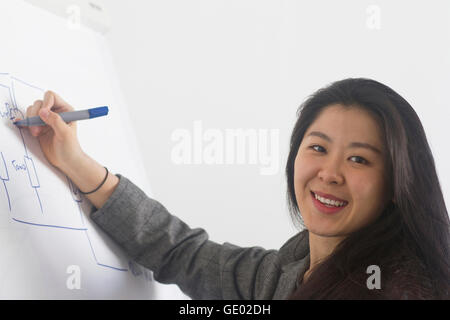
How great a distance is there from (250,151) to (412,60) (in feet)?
2.08

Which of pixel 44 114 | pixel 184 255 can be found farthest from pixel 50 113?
pixel 184 255

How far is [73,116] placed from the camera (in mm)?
848

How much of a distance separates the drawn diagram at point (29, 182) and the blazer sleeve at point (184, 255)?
0.25 feet

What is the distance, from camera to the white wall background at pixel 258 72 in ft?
5.45

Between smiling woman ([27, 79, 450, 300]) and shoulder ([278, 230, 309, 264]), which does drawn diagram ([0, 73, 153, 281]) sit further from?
shoulder ([278, 230, 309, 264])

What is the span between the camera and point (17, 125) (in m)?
0.80

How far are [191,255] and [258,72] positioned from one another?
88cm

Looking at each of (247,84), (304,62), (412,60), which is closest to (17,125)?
(247,84)

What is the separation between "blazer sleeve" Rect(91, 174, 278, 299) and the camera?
948 mm

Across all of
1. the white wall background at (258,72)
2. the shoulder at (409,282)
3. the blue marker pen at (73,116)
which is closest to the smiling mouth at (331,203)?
the shoulder at (409,282)

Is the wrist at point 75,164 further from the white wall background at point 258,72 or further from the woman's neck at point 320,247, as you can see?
the white wall background at point 258,72

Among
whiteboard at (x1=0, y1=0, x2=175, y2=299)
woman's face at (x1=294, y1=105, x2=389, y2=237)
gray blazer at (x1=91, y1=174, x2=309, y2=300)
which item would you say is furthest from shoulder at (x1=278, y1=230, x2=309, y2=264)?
whiteboard at (x1=0, y1=0, x2=175, y2=299)

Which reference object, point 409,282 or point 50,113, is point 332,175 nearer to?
point 409,282
